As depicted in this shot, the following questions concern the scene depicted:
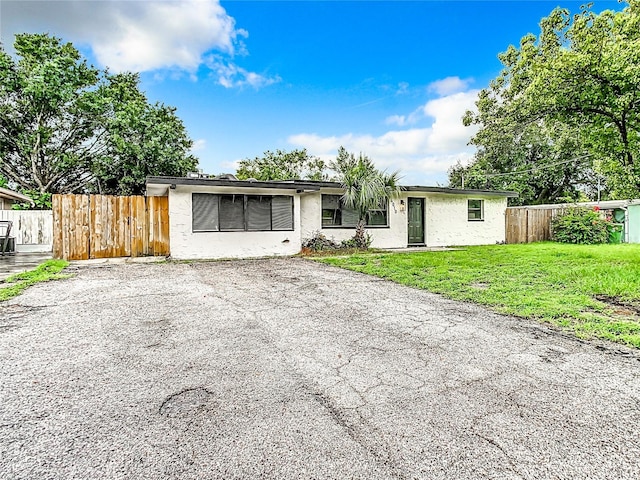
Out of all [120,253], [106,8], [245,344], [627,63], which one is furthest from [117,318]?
[106,8]

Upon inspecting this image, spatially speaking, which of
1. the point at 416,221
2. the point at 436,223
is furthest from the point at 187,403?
the point at 436,223

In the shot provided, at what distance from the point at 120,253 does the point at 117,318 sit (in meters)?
7.08

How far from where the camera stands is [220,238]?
10945 millimetres

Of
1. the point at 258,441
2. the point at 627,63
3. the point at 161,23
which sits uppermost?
the point at 161,23

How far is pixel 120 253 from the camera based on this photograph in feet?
34.3

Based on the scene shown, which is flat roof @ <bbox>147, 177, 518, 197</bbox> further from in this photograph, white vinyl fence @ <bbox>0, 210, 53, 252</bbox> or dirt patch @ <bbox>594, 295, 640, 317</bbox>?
dirt patch @ <bbox>594, 295, 640, 317</bbox>

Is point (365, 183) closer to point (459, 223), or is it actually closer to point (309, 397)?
point (459, 223)

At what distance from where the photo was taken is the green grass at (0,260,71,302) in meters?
5.45

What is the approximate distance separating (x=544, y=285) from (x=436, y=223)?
906 centimetres

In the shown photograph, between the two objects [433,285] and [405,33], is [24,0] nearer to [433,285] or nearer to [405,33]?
[405,33]

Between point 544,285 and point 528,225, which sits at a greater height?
point 528,225

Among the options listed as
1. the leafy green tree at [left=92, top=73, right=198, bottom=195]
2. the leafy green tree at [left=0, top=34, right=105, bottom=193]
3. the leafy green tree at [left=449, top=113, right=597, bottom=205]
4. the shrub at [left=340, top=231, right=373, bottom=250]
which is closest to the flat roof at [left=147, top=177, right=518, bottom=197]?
the shrub at [left=340, top=231, right=373, bottom=250]

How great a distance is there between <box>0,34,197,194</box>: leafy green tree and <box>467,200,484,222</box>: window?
14.8m

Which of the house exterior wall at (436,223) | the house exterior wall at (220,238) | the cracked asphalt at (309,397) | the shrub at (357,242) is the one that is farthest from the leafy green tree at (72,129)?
the cracked asphalt at (309,397)
